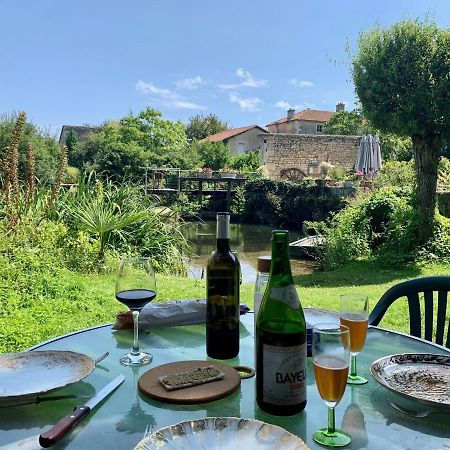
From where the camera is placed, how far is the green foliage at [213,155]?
33.6 m

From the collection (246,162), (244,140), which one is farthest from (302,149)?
(244,140)

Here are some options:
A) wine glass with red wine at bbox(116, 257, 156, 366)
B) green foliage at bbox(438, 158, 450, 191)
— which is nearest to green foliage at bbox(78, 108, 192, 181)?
green foliage at bbox(438, 158, 450, 191)

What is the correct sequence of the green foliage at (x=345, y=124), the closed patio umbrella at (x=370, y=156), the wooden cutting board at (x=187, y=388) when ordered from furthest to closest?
the green foliage at (x=345, y=124)
the closed patio umbrella at (x=370, y=156)
the wooden cutting board at (x=187, y=388)

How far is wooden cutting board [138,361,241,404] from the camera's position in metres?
1.07

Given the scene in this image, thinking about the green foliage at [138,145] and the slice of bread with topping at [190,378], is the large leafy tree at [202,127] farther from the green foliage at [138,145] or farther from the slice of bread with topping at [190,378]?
the slice of bread with topping at [190,378]

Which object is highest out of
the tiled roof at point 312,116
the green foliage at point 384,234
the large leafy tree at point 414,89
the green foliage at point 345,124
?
the tiled roof at point 312,116

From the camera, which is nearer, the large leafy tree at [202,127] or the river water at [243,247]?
the river water at [243,247]

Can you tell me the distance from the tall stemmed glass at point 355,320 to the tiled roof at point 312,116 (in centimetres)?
4234

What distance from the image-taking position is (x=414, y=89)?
24.7 ft

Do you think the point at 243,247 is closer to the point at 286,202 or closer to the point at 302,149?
the point at 286,202

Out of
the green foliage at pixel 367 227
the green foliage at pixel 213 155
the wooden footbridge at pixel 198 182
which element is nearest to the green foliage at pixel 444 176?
the green foliage at pixel 367 227

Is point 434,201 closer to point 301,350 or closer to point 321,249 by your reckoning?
point 321,249

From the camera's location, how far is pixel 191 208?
310 inches

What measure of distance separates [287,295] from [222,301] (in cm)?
30
